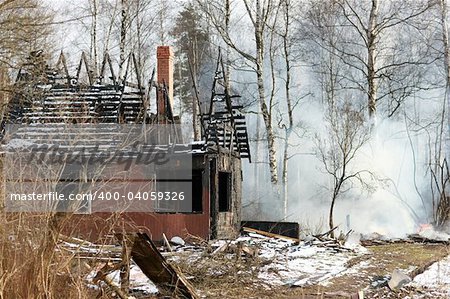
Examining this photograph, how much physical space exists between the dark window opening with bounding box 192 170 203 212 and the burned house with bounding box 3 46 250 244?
30 mm

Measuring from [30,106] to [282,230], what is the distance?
29.9 feet

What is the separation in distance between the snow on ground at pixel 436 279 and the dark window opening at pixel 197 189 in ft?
22.4

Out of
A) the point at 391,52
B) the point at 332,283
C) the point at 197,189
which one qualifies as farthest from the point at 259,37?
the point at 332,283

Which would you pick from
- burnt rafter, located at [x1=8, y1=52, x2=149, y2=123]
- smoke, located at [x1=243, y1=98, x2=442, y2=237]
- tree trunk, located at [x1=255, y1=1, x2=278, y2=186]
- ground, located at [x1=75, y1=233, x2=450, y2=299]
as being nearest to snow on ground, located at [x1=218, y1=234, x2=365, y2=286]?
ground, located at [x1=75, y1=233, x2=450, y2=299]

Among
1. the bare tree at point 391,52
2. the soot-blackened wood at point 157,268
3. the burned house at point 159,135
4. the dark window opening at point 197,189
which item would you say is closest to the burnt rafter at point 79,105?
the burned house at point 159,135

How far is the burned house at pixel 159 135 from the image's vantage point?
1520 cm

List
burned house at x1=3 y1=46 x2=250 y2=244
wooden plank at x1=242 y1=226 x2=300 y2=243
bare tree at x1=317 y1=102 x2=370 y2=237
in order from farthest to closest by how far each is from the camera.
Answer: bare tree at x1=317 y1=102 x2=370 y2=237 < wooden plank at x1=242 y1=226 x2=300 y2=243 < burned house at x1=3 y1=46 x2=250 y2=244

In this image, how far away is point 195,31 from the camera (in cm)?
3042

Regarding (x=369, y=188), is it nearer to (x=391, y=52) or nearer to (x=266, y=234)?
(x=391, y=52)

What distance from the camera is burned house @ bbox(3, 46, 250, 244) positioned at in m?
15.2

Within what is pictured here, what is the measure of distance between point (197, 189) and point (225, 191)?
1742mm

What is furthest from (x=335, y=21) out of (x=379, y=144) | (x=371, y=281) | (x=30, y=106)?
(x=371, y=281)

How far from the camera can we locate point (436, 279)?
1034 centimetres

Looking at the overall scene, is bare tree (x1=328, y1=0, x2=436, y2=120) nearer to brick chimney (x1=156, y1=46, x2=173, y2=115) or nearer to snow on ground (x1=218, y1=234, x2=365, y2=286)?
brick chimney (x1=156, y1=46, x2=173, y2=115)
